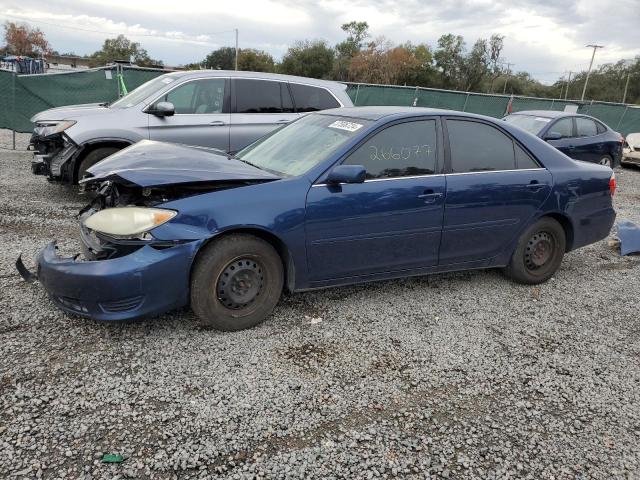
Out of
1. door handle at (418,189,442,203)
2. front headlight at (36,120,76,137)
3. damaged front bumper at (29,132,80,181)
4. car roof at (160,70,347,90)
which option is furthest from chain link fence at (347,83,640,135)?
door handle at (418,189,442,203)

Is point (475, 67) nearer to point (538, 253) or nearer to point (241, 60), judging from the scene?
point (241, 60)

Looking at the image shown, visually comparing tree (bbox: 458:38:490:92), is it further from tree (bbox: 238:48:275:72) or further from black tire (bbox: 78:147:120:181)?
black tire (bbox: 78:147:120:181)

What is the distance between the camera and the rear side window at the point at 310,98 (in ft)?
24.5

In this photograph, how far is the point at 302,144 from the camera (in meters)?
4.03

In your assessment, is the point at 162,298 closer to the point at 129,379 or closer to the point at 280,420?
the point at 129,379

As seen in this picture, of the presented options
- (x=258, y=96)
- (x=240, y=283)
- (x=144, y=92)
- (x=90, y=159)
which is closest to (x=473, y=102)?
(x=258, y=96)

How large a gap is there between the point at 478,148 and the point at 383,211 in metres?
1.20

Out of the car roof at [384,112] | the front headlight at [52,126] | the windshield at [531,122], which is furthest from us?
the windshield at [531,122]

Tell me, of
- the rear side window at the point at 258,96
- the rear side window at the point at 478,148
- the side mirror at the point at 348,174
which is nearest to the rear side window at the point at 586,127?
the rear side window at the point at 258,96

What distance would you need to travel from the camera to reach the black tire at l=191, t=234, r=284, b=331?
326 centimetres

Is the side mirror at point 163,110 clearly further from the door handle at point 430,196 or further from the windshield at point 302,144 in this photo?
the door handle at point 430,196

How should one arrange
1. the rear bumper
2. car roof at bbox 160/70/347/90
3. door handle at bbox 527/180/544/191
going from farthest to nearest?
car roof at bbox 160/70/347/90, door handle at bbox 527/180/544/191, the rear bumper

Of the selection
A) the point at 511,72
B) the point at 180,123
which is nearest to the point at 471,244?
the point at 180,123

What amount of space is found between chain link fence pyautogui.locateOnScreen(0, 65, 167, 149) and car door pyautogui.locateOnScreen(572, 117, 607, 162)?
32.8 ft
